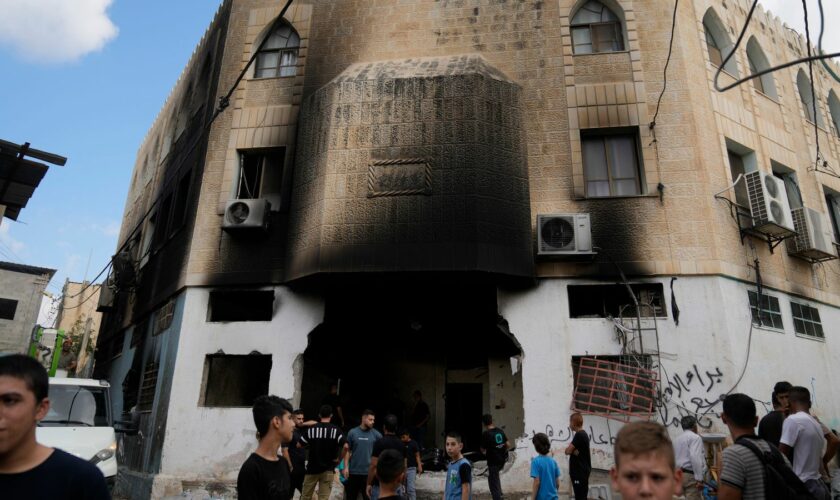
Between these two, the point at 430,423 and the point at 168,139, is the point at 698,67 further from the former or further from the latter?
the point at 168,139

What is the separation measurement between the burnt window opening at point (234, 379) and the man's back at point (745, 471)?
9.54 metres

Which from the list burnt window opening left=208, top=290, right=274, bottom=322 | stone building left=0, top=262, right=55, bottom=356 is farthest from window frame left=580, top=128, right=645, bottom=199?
stone building left=0, top=262, right=55, bottom=356

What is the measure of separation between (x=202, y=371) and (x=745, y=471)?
413 inches

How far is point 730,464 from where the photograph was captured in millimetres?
3484

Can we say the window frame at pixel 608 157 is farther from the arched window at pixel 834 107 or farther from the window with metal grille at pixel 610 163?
the arched window at pixel 834 107

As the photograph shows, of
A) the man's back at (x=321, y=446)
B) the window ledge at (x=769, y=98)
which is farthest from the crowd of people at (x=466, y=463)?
the window ledge at (x=769, y=98)

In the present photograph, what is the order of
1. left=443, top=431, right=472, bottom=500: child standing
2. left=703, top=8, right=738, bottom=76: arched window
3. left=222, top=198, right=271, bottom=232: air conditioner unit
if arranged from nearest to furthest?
left=443, top=431, right=472, bottom=500: child standing, left=222, top=198, right=271, bottom=232: air conditioner unit, left=703, top=8, right=738, bottom=76: arched window

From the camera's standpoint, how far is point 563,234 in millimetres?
11031

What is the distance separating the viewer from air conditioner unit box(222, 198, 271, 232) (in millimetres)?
11977

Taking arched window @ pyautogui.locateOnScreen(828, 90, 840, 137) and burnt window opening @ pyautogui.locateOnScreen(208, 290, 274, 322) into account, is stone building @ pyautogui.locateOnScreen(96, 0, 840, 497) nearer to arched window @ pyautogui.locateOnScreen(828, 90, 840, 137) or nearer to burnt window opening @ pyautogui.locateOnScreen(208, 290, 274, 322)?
burnt window opening @ pyautogui.locateOnScreen(208, 290, 274, 322)

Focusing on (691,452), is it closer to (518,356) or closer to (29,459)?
(518,356)

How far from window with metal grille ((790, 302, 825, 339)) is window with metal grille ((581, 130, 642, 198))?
14.0 feet

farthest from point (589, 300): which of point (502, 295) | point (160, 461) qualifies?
point (160, 461)

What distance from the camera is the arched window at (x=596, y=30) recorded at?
12953mm
